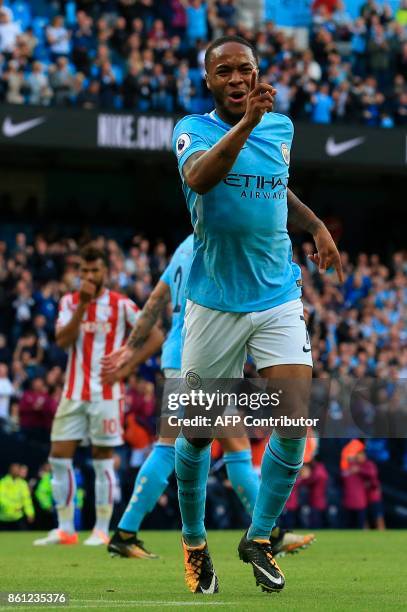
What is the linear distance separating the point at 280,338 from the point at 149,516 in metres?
10.2

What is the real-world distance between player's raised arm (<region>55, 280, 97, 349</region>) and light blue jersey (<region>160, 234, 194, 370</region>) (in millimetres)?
1357

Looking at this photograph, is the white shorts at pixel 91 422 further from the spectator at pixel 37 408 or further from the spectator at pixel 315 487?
the spectator at pixel 315 487

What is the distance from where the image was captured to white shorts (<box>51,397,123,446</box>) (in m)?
11.4

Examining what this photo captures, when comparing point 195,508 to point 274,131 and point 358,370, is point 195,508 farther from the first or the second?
point 358,370

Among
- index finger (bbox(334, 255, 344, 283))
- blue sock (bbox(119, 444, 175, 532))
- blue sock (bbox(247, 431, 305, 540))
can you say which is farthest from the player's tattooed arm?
blue sock (bbox(247, 431, 305, 540))

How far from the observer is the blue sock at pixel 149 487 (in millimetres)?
9508

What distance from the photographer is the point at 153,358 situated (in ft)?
63.2

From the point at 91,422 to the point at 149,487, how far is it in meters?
2.02

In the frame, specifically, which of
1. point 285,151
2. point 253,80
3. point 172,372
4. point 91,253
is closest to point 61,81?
point 91,253

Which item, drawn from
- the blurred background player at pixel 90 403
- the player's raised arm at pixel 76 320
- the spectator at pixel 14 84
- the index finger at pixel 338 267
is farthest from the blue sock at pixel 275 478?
the spectator at pixel 14 84

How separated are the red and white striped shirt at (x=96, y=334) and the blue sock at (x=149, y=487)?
1888 millimetres

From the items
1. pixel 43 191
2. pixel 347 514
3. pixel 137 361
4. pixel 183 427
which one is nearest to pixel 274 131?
pixel 183 427

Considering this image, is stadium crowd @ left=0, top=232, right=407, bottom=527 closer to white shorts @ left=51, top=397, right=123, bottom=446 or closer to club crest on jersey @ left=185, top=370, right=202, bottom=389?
white shorts @ left=51, top=397, right=123, bottom=446

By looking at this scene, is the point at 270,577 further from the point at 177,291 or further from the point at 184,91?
the point at 184,91
